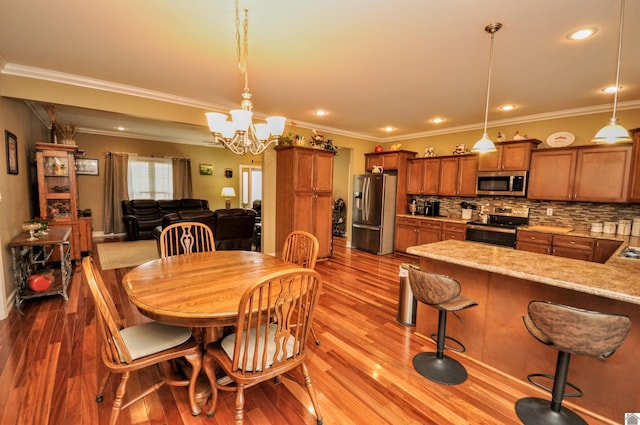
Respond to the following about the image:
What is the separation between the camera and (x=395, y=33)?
2250 mm

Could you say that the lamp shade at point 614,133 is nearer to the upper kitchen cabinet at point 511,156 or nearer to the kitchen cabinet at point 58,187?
the upper kitchen cabinet at point 511,156

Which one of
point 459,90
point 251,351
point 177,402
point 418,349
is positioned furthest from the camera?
point 459,90

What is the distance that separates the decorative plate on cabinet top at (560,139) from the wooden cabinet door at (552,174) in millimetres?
276

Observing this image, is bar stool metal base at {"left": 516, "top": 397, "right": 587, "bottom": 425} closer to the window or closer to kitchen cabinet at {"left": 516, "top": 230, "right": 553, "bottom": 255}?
kitchen cabinet at {"left": 516, "top": 230, "right": 553, "bottom": 255}

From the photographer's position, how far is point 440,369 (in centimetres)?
215

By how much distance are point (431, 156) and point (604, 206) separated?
2701 millimetres

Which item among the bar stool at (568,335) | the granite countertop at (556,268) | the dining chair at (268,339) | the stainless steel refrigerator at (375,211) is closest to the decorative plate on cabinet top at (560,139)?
the granite countertop at (556,268)

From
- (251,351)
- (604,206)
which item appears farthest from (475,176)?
(251,351)

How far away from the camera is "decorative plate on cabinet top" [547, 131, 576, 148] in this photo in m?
4.19

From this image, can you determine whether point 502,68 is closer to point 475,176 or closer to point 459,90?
point 459,90

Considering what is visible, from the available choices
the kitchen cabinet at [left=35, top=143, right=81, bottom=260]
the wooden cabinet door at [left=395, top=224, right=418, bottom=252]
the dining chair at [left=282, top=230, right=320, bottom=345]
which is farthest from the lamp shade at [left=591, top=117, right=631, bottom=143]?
the kitchen cabinet at [left=35, top=143, right=81, bottom=260]

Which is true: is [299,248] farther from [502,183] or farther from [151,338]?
[502,183]

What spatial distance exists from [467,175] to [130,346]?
5.41 m

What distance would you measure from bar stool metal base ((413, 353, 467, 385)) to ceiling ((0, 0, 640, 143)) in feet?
8.47
